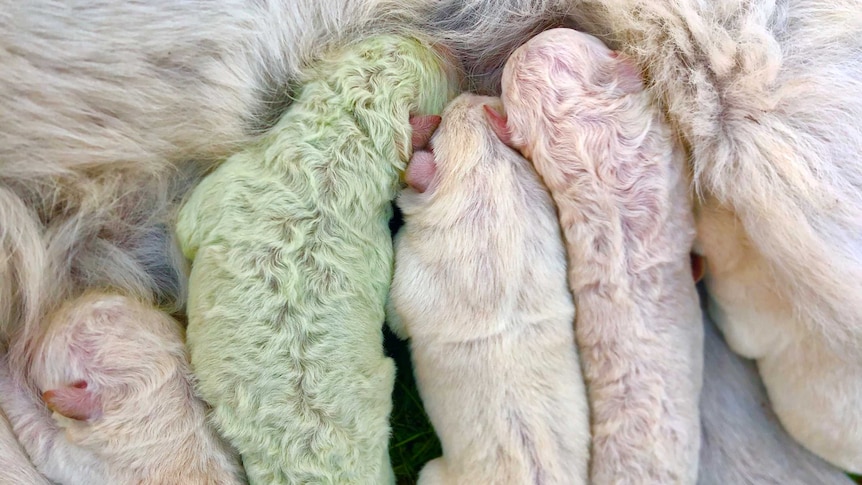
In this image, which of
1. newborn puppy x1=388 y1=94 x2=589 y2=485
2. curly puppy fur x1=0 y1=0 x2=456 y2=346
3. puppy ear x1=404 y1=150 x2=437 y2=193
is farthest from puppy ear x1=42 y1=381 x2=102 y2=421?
puppy ear x1=404 y1=150 x2=437 y2=193

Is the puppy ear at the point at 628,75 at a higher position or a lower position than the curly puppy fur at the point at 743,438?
higher

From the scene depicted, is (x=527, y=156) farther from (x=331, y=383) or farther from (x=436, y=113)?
(x=331, y=383)

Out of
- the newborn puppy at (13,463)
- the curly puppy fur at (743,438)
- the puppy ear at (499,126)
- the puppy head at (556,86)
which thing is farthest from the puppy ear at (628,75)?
the newborn puppy at (13,463)

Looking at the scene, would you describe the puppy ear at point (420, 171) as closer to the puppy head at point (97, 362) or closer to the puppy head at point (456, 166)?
the puppy head at point (456, 166)

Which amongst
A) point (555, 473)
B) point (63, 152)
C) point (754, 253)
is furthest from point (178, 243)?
point (754, 253)

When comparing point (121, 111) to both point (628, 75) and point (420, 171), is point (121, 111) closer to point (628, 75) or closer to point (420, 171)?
point (420, 171)

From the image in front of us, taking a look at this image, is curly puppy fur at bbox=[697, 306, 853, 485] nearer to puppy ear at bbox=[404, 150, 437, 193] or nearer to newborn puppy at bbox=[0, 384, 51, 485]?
puppy ear at bbox=[404, 150, 437, 193]

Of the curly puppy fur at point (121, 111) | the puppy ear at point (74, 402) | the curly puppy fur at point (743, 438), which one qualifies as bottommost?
the curly puppy fur at point (743, 438)

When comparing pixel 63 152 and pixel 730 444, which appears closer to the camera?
pixel 63 152
